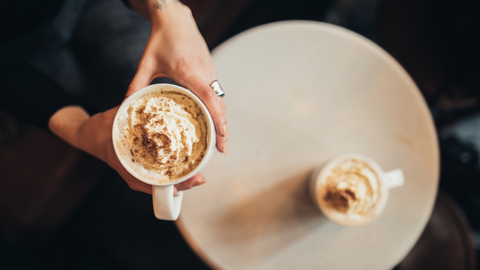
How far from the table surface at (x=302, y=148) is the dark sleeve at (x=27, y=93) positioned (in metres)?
0.74

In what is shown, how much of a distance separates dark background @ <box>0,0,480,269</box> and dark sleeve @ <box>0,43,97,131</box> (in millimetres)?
503

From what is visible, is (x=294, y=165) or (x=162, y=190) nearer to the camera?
(x=162, y=190)

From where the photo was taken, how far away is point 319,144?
109 centimetres

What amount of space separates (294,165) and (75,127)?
94cm

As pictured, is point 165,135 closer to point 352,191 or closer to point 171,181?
point 171,181

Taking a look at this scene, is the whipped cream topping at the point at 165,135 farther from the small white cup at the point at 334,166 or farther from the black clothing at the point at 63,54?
the black clothing at the point at 63,54

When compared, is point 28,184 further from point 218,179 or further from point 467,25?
point 467,25

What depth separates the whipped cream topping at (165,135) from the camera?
654mm

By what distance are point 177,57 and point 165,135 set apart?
34 cm

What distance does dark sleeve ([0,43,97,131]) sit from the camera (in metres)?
1.06

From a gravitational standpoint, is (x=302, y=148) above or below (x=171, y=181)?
below

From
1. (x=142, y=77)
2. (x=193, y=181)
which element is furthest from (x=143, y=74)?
(x=193, y=181)

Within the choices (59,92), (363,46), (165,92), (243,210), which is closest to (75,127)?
(59,92)

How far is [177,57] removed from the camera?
0.85m
